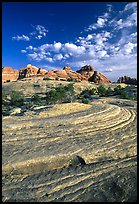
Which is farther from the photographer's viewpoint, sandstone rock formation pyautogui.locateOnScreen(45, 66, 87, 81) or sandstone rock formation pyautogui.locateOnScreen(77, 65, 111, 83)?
sandstone rock formation pyautogui.locateOnScreen(45, 66, 87, 81)

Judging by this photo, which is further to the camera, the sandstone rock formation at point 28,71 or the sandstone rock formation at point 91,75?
the sandstone rock formation at point 28,71

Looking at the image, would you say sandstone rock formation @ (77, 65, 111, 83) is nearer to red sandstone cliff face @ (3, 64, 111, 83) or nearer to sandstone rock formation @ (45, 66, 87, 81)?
red sandstone cliff face @ (3, 64, 111, 83)

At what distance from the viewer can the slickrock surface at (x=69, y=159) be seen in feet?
22.5

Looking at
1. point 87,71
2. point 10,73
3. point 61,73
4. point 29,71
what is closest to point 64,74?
point 61,73

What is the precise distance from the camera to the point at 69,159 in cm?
910

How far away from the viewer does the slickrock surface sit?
6871 mm

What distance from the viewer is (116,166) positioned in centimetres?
844

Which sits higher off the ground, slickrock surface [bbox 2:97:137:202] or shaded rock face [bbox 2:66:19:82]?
shaded rock face [bbox 2:66:19:82]

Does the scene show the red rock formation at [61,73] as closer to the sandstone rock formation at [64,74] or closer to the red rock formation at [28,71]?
the sandstone rock formation at [64,74]

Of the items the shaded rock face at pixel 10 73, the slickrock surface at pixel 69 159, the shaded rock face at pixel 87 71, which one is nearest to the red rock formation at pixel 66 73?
the shaded rock face at pixel 87 71

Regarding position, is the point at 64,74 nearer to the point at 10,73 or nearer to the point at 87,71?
the point at 87,71

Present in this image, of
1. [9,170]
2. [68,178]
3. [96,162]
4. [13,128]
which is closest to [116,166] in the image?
[96,162]

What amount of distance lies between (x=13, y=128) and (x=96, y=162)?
6.10 metres

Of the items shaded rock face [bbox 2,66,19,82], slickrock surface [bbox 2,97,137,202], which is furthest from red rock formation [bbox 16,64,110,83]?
slickrock surface [bbox 2,97,137,202]
